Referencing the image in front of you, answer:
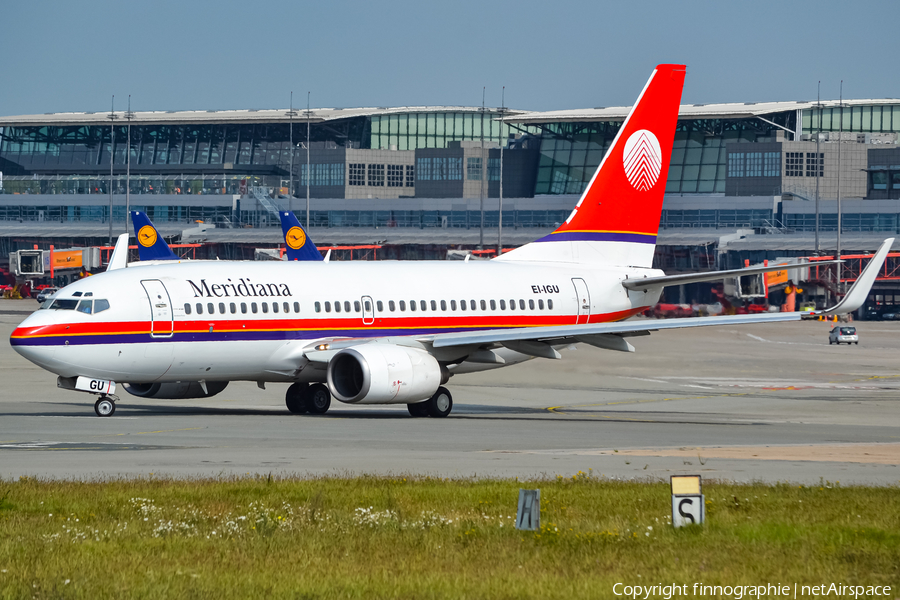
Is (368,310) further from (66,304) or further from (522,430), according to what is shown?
Result: (66,304)

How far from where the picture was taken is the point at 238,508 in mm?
16500

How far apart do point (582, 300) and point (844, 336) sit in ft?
160

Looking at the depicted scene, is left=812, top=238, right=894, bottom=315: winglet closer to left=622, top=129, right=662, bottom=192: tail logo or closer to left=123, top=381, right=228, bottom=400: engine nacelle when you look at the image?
left=622, top=129, right=662, bottom=192: tail logo

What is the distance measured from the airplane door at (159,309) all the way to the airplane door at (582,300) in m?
13.8

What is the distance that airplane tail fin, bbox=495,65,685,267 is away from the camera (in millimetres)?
41219

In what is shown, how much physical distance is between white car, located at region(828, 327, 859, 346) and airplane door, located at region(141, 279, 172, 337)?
201ft

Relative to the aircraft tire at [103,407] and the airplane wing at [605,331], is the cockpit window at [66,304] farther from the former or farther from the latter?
the airplane wing at [605,331]

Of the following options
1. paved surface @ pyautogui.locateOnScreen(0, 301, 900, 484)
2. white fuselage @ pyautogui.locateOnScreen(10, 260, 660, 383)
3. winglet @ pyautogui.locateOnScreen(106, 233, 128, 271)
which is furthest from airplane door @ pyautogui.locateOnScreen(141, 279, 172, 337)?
winglet @ pyautogui.locateOnScreen(106, 233, 128, 271)

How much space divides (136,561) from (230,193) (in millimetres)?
164125

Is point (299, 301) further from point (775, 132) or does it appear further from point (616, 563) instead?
point (775, 132)

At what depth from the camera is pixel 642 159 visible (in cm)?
4153

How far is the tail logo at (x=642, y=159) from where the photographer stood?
4125cm

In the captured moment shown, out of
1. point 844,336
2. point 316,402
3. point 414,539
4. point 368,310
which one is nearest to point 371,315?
point 368,310

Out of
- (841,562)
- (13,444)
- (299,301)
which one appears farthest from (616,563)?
(299,301)
